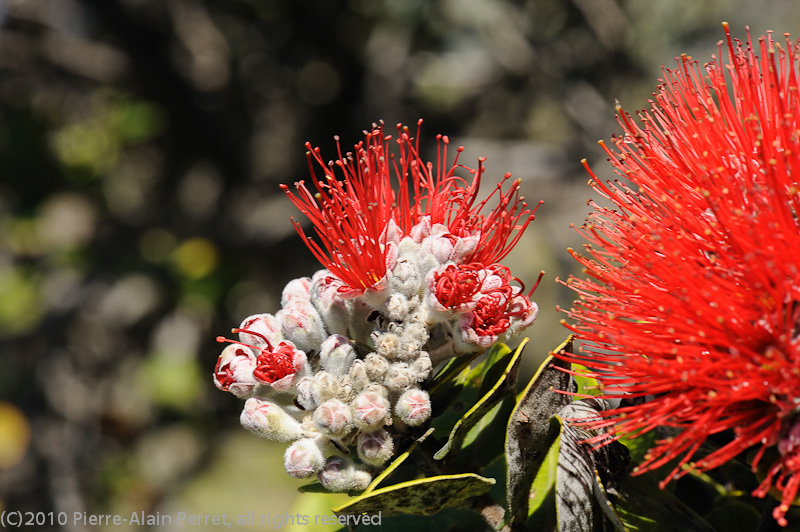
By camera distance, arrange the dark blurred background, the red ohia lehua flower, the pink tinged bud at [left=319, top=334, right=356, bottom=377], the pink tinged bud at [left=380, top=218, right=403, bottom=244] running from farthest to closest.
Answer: the dark blurred background < the pink tinged bud at [left=380, top=218, right=403, bottom=244] < the pink tinged bud at [left=319, top=334, right=356, bottom=377] < the red ohia lehua flower

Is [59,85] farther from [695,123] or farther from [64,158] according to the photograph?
[695,123]

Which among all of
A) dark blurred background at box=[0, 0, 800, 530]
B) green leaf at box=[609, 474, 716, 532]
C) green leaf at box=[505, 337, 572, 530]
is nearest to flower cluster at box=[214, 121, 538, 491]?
green leaf at box=[505, 337, 572, 530]

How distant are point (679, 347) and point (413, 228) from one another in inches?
24.5

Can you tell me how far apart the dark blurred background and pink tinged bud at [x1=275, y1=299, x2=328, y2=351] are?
4.05 m

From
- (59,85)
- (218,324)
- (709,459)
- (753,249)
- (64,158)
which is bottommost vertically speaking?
(709,459)

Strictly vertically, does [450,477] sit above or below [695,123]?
below

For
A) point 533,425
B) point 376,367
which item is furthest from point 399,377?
point 533,425

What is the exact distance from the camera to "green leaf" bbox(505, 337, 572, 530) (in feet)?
4.24

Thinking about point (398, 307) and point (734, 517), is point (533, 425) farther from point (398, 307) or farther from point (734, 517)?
point (734, 517)

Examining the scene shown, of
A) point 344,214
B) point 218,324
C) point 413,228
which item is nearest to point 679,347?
point 413,228

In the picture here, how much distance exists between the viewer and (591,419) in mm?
1329

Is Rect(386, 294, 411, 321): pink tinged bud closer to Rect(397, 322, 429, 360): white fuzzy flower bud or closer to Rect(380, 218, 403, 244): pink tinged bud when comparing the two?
Rect(397, 322, 429, 360): white fuzzy flower bud

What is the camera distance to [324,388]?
50.9 inches

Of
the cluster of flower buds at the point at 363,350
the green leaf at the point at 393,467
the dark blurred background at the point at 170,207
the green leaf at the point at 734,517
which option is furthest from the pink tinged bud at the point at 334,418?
the dark blurred background at the point at 170,207
